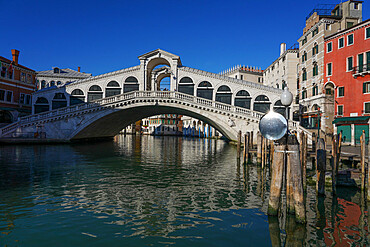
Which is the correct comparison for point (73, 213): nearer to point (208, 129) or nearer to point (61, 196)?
point (61, 196)

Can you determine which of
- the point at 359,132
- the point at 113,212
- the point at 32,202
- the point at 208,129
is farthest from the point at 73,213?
the point at 208,129

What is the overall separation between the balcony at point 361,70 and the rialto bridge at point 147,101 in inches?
285

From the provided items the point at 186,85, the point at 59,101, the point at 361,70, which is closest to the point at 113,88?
the point at 59,101

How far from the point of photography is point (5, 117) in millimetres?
31078

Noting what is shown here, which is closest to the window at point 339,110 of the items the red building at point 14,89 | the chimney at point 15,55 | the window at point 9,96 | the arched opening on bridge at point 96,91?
the arched opening on bridge at point 96,91

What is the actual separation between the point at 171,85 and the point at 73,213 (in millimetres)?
23680

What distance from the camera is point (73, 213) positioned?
6.18 metres

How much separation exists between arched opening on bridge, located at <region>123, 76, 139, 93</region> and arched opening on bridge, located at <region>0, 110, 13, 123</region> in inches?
596

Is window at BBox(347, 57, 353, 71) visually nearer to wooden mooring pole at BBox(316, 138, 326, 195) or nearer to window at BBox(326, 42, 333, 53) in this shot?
window at BBox(326, 42, 333, 53)

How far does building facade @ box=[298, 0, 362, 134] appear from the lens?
2427cm

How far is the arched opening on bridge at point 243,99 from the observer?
90.3ft

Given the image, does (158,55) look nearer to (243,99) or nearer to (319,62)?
(243,99)

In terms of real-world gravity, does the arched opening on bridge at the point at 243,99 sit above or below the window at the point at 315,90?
below

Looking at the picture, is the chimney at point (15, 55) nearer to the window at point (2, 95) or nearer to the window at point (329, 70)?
the window at point (2, 95)
